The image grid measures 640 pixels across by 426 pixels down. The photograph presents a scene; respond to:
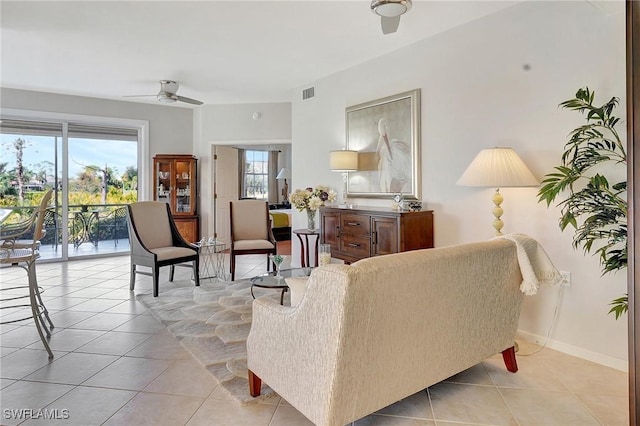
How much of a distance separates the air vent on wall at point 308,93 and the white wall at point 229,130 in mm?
1314

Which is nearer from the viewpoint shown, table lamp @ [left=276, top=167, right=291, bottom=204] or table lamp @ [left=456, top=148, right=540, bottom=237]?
table lamp @ [left=456, top=148, right=540, bottom=237]

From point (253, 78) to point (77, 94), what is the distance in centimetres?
309

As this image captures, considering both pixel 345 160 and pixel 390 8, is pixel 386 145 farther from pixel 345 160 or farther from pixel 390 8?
pixel 390 8

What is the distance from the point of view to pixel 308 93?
5406 mm

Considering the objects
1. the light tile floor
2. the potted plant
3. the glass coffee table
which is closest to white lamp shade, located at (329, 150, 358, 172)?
the glass coffee table

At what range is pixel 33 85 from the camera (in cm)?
564

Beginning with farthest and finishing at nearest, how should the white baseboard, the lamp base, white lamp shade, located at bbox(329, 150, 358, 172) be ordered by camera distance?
white lamp shade, located at bbox(329, 150, 358, 172)
the lamp base
the white baseboard

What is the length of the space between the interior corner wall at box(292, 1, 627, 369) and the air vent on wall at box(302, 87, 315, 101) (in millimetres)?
1443

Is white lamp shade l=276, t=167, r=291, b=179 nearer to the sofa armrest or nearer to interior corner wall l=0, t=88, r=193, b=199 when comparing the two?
interior corner wall l=0, t=88, r=193, b=199

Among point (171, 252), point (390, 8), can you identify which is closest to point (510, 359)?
point (390, 8)

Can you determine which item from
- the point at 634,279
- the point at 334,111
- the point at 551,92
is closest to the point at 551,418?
the point at 634,279

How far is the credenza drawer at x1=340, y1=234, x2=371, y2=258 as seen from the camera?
12.6ft

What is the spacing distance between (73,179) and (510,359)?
22.1ft

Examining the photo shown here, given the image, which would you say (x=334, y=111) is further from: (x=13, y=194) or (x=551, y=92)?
(x=13, y=194)
